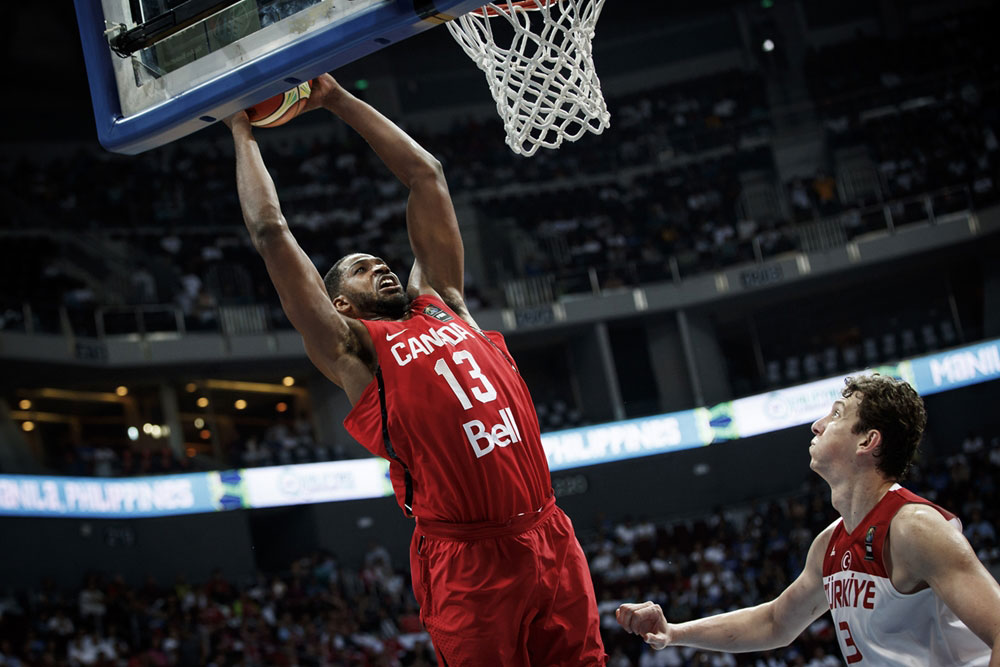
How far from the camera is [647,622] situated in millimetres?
3133

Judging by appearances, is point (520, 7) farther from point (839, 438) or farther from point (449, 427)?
point (839, 438)

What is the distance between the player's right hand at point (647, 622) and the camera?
313cm

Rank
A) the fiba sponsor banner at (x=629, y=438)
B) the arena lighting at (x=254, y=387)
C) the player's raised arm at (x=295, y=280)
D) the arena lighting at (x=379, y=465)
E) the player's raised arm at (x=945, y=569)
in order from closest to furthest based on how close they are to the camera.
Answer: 1. the player's raised arm at (x=945, y=569)
2. the player's raised arm at (x=295, y=280)
3. the arena lighting at (x=379, y=465)
4. the fiba sponsor banner at (x=629, y=438)
5. the arena lighting at (x=254, y=387)

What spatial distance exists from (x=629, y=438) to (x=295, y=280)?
1770 centimetres

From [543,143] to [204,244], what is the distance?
1807 centimetres

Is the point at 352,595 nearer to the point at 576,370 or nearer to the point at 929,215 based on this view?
the point at 576,370

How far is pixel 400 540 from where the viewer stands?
2020 cm

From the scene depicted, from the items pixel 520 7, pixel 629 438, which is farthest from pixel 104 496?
pixel 520 7

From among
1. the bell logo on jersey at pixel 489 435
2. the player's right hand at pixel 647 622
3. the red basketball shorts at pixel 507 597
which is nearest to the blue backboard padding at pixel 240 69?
the bell logo on jersey at pixel 489 435

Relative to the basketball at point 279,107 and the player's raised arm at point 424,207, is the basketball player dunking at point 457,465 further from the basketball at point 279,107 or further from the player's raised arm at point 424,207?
the player's raised arm at point 424,207

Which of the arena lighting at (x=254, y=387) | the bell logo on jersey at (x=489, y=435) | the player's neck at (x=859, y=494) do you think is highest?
the arena lighting at (x=254, y=387)

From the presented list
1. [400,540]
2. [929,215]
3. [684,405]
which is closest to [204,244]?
[400,540]

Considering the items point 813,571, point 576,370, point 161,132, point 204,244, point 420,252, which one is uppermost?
point 204,244

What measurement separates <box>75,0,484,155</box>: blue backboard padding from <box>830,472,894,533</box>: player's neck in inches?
65.3
